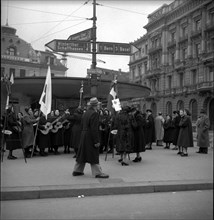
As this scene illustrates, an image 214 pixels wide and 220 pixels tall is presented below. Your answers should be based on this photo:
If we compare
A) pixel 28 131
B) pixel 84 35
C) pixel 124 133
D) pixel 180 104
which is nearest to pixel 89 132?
pixel 124 133

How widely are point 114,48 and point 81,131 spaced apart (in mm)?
3493

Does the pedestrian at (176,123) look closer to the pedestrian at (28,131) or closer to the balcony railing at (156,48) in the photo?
the balcony railing at (156,48)

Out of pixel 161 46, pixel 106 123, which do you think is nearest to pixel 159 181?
pixel 106 123

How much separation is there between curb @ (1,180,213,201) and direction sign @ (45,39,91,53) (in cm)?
477

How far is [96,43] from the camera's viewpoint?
956cm

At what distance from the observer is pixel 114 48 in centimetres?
941

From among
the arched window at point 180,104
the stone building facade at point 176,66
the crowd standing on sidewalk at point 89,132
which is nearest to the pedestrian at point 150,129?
the crowd standing on sidewalk at point 89,132

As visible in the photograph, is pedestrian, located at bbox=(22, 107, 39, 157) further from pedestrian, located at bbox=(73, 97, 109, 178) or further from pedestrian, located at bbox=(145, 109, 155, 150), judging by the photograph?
pedestrian, located at bbox=(145, 109, 155, 150)

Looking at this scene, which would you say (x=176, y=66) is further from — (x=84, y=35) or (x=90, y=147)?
(x=90, y=147)

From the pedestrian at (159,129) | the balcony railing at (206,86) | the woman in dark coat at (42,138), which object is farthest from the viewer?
the pedestrian at (159,129)

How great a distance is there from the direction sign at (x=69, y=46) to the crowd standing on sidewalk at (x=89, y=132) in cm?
190

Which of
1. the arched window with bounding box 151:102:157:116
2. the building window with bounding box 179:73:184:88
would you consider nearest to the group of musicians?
the building window with bounding box 179:73:184:88

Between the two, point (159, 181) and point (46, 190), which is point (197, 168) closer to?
point (159, 181)

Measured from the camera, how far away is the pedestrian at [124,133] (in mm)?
8148
